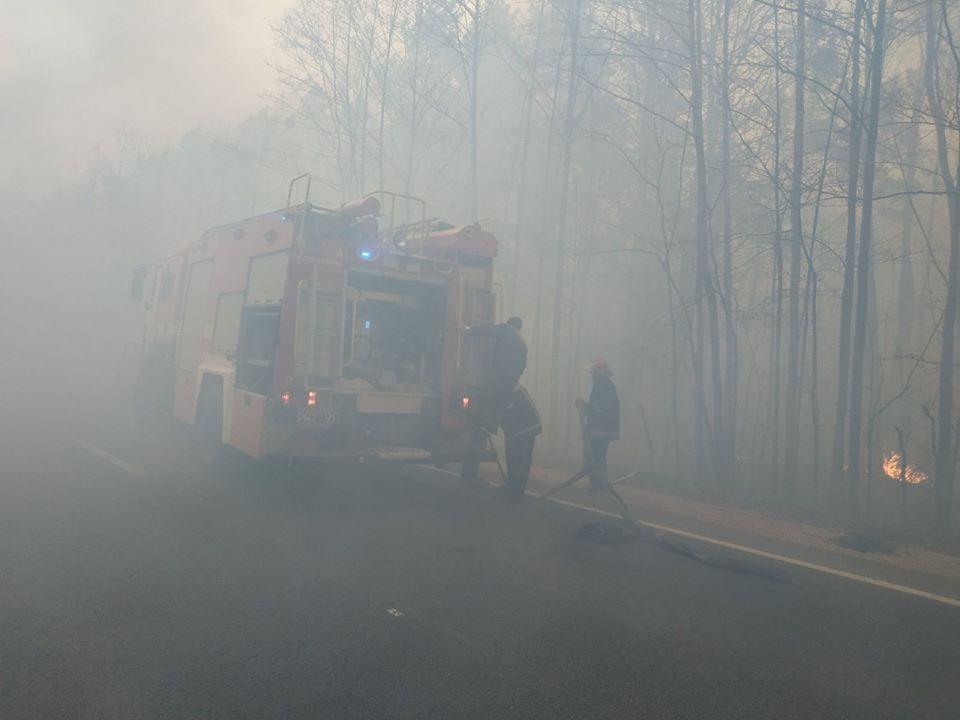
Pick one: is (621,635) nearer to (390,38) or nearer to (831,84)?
(831,84)

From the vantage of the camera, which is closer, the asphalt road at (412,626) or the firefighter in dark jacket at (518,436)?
the asphalt road at (412,626)

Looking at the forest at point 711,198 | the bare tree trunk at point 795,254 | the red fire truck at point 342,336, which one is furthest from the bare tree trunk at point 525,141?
the red fire truck at point 342,336

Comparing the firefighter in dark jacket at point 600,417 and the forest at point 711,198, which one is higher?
the forest at point 711,198

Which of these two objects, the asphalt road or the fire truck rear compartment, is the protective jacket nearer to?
the fire truck rear compartment

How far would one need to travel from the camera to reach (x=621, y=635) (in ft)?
15.0

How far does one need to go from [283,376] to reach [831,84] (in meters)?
11.1

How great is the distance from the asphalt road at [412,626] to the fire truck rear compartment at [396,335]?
1752 millimetres

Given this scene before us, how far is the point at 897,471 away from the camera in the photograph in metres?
18.8

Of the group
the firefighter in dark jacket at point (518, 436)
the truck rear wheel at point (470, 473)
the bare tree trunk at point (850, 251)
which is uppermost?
the bare tree trunk at point (850, 251)

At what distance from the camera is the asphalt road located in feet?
11.9

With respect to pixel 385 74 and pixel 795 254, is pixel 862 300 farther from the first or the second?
pixel 385 74

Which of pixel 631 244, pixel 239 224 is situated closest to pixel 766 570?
pixel 239 224

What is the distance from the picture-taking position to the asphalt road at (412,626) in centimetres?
364

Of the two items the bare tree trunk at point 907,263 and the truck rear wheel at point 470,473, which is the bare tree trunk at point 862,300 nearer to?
the truck rear wheel at point 470,473
